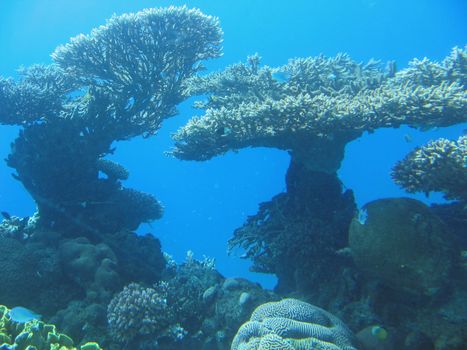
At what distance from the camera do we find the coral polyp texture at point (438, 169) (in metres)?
6.39

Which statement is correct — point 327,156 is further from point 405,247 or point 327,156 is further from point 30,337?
point 30,337

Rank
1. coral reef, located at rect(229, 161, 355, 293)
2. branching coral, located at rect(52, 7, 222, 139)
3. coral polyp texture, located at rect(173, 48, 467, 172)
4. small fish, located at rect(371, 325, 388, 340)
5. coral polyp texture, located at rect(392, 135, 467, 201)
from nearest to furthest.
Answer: small fish, located at rect(371, 325, 388, 340) < coral polyp texture, located at rect(392, 135, 467, 201) < coral polyp texture, located at rect(173, 48, 467, 172) < coral reef, located at rect(229, 161, 355, 293) < branching coral, located at rect(52, 7, 222, 139)

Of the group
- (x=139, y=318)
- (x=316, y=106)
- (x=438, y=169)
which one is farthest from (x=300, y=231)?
(x=139, y=318)

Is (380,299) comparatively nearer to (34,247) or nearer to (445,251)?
(445,251)

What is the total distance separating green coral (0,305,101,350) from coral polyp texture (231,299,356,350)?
1970 millimetres

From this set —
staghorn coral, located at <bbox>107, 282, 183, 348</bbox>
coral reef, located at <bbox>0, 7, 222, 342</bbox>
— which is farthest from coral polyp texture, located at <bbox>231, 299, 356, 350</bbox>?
coral reef, located at <bbox>0, 7, 222, 342</bbox>

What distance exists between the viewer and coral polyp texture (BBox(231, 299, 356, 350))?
4773mm

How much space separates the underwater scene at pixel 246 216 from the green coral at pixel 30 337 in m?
0.02

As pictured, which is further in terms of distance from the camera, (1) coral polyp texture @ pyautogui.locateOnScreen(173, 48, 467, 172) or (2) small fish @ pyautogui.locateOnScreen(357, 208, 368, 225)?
(1) coral polyp texture @ pyautogui.locateOnScreen(173, 48, 467, 172)

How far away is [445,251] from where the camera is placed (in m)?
5.78

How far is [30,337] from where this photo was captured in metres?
4.34

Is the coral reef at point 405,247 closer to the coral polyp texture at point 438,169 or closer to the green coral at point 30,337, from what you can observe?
the coral polyp texture at point 438,169

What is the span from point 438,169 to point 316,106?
2371mm

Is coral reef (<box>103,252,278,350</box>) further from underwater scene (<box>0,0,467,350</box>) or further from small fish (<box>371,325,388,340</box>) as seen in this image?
small fish (<box>371,325,388,340</box>)
